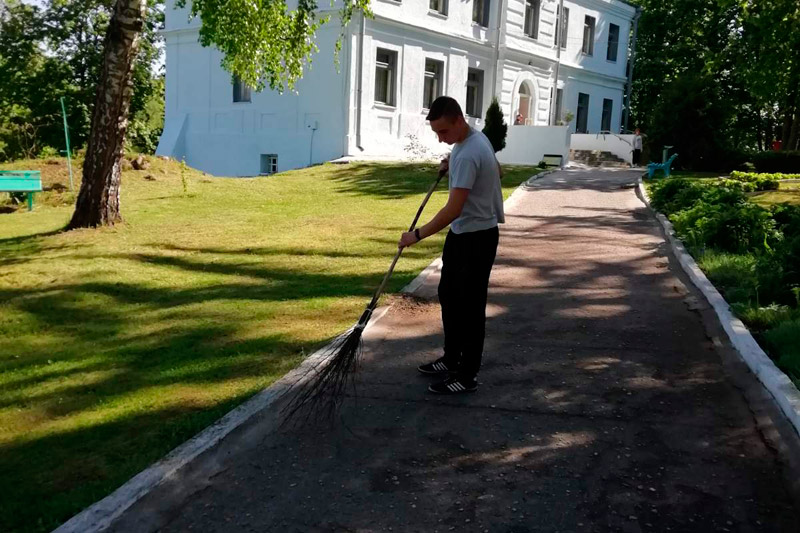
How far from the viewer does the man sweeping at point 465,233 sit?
4.91 m

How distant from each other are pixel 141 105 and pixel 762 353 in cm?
4013

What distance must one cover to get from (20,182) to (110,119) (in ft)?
14.0

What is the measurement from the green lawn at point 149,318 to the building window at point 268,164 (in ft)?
37.8

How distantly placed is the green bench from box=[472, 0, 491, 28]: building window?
1927cm

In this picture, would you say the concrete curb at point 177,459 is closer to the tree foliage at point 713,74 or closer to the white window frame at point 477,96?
the tree foliage at point 713,74

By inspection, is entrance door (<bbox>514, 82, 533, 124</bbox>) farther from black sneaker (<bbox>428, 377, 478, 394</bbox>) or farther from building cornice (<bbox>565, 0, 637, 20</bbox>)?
black sneaker (<bbox>428, 377, 478, 394</bbox>)

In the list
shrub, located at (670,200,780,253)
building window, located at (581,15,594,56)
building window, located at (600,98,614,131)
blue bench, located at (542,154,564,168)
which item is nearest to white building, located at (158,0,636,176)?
blue bench, located at (542,154,564,168)

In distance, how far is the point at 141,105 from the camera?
4081 centimetres

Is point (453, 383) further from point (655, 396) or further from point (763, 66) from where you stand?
point (763, 66)

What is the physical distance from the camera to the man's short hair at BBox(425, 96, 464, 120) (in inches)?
197

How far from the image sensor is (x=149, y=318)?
715 cm

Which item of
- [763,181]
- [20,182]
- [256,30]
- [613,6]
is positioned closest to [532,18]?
[613,6]

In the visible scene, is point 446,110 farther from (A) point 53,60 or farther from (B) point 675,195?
(A) point 53,60

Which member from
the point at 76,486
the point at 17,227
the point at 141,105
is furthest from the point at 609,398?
the point at 141,105
